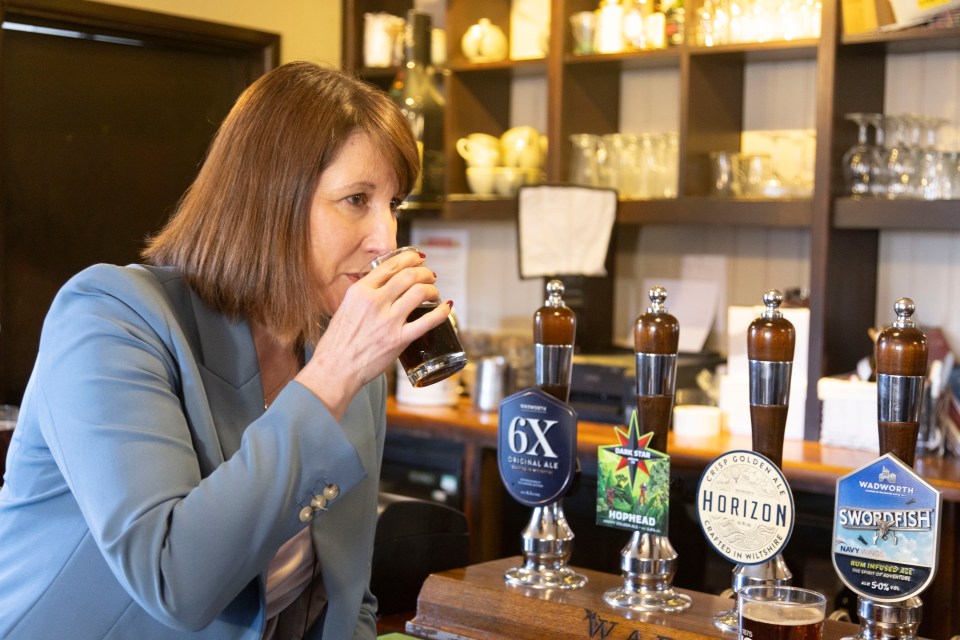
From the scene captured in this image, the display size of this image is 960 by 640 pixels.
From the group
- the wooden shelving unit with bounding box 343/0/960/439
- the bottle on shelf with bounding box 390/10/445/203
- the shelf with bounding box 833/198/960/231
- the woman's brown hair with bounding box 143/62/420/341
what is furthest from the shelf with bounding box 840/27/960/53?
the woman's brown hair with bounding box 143/62/420/341

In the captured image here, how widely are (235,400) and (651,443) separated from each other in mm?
511

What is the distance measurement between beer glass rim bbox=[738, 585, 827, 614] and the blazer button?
0.44 m

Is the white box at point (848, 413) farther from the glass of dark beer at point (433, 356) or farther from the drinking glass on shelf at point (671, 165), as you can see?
the glass of dark beer at point (433, 356)

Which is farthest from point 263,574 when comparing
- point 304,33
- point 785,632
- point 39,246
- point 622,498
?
point 304,33

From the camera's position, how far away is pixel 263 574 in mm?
1298

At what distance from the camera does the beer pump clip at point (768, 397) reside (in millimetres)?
1287

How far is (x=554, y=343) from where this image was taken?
150 centimetres

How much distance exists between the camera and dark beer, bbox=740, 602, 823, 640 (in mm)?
1137

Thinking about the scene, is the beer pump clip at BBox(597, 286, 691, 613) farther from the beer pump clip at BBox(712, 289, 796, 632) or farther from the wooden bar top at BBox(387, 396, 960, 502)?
the wooden bar top at BBox(387, 396, 960, 502)

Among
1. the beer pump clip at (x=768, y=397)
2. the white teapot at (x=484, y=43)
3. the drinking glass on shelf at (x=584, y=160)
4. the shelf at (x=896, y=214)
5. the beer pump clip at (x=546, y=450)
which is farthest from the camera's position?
the white teapot at (x=484, y=43)

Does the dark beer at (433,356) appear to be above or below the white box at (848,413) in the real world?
above

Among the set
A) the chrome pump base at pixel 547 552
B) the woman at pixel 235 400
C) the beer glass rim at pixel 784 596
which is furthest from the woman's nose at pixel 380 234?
the beer glass rim at pixel 784 596

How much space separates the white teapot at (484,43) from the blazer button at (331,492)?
2641 millimetres

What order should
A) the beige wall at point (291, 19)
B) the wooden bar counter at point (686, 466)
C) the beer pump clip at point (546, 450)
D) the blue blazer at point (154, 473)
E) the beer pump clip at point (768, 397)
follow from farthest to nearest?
the beige wall at point (291, 19), the wooden bar counter at point (686, 466), the beer pump clip at point (546, 450), the beer pump clip at point (768, 397), the blue blazer at point (154, 473)
